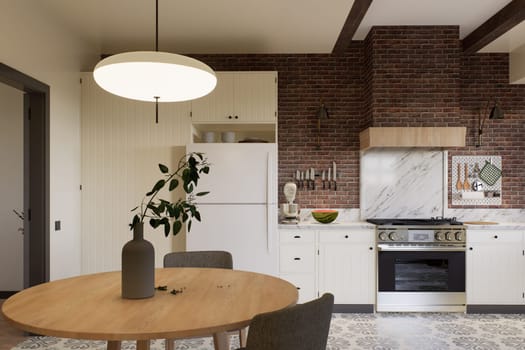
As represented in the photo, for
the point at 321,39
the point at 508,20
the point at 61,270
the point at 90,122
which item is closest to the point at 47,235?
the point at 61,270

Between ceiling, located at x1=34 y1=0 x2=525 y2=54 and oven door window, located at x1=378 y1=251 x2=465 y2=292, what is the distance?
2.31 metres

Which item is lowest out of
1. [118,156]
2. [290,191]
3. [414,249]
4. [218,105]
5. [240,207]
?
[414,249]

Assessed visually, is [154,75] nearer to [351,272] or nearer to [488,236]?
[351,272]

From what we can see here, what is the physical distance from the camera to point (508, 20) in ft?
12.5

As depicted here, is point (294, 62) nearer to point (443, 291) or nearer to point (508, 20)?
point (508, 20)

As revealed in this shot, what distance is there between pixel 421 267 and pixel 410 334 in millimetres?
784

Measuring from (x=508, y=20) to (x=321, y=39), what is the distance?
5.57ft

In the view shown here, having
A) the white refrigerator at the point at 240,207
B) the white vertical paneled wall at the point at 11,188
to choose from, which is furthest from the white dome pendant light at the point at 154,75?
the white vertical paneled wall at the point at 11,188

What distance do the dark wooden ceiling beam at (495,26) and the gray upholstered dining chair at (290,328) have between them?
340 centimetres

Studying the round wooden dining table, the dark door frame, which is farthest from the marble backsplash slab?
the dark door frame

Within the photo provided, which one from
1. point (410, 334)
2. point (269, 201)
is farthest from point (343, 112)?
point (410, 334)

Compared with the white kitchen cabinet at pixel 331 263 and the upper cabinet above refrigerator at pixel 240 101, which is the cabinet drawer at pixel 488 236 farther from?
the upper cabinet above refrigerator at pixel 240 101

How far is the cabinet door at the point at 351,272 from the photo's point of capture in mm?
4227

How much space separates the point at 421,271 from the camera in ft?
13.7
